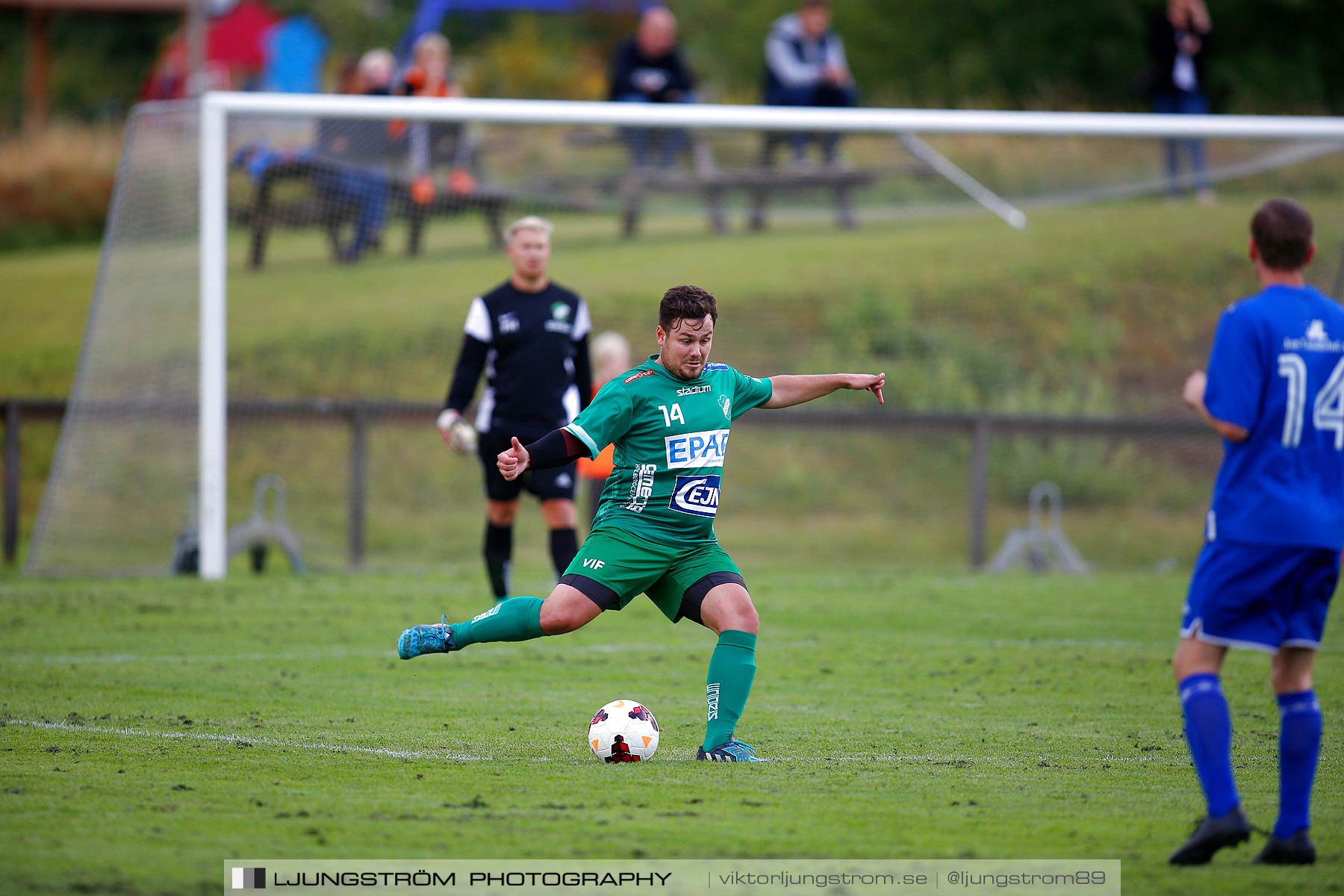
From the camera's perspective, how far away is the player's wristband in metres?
6.16

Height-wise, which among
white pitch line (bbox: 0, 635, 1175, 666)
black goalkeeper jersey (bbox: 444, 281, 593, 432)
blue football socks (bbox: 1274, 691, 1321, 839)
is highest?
black goalkeeper jersey (bbox: 444, 281, 593, 432)

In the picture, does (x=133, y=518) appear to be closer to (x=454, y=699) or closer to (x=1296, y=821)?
(x=454, y=699)

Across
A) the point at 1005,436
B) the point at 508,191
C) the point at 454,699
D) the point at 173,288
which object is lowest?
the point at 454,699

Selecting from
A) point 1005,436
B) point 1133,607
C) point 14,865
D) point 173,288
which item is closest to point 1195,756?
point 14,865

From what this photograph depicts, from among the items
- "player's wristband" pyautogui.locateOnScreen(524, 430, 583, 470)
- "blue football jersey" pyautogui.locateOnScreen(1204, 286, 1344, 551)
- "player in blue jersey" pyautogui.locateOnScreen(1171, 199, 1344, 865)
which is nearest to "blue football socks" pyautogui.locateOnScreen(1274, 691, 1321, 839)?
"player in blue jersey" pyautogui.locateOnScreen(1171, 199, 1344, 865)

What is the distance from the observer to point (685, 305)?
20.2ft

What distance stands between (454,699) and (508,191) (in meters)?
8.12

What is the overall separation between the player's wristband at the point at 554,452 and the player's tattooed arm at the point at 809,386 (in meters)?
0.96

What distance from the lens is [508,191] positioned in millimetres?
15062

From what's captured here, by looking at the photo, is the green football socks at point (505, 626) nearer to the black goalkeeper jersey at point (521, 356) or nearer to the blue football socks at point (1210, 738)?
the blue football socks at point (1210, 738)

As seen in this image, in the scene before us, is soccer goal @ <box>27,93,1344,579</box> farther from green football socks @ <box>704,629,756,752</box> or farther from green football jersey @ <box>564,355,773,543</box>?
green football socks @ <box>704,629,756,752</box>

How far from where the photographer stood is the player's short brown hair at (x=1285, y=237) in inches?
196

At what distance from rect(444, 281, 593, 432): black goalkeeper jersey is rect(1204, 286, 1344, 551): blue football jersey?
5641 millimetres

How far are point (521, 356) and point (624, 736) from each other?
4.25 metres
